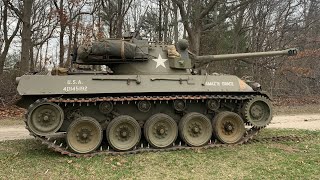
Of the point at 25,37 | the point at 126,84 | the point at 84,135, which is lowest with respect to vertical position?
the point at 84,135

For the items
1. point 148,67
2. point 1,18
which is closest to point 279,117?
point 148,67

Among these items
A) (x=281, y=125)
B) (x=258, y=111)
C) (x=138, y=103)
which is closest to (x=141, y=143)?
(x=138, y=103)

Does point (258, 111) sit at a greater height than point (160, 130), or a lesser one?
greater

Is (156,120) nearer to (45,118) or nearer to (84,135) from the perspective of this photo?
(84,135)

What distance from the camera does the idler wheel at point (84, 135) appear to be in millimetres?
9820

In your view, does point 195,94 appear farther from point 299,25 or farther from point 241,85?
point 299,25

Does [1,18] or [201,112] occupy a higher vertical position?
[1,18]

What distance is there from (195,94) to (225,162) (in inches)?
88.3

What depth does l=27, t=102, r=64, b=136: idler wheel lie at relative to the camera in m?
9.32

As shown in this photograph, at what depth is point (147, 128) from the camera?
10391mm

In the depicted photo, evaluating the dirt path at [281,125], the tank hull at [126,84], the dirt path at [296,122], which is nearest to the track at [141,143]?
the tank hull at [126,84]

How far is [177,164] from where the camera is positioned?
8.91 metres

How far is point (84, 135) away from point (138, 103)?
1.62m

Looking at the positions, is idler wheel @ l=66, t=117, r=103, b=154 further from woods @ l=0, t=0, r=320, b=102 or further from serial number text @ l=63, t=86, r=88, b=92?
woods @ l=0, t=0, r=320, b=102
